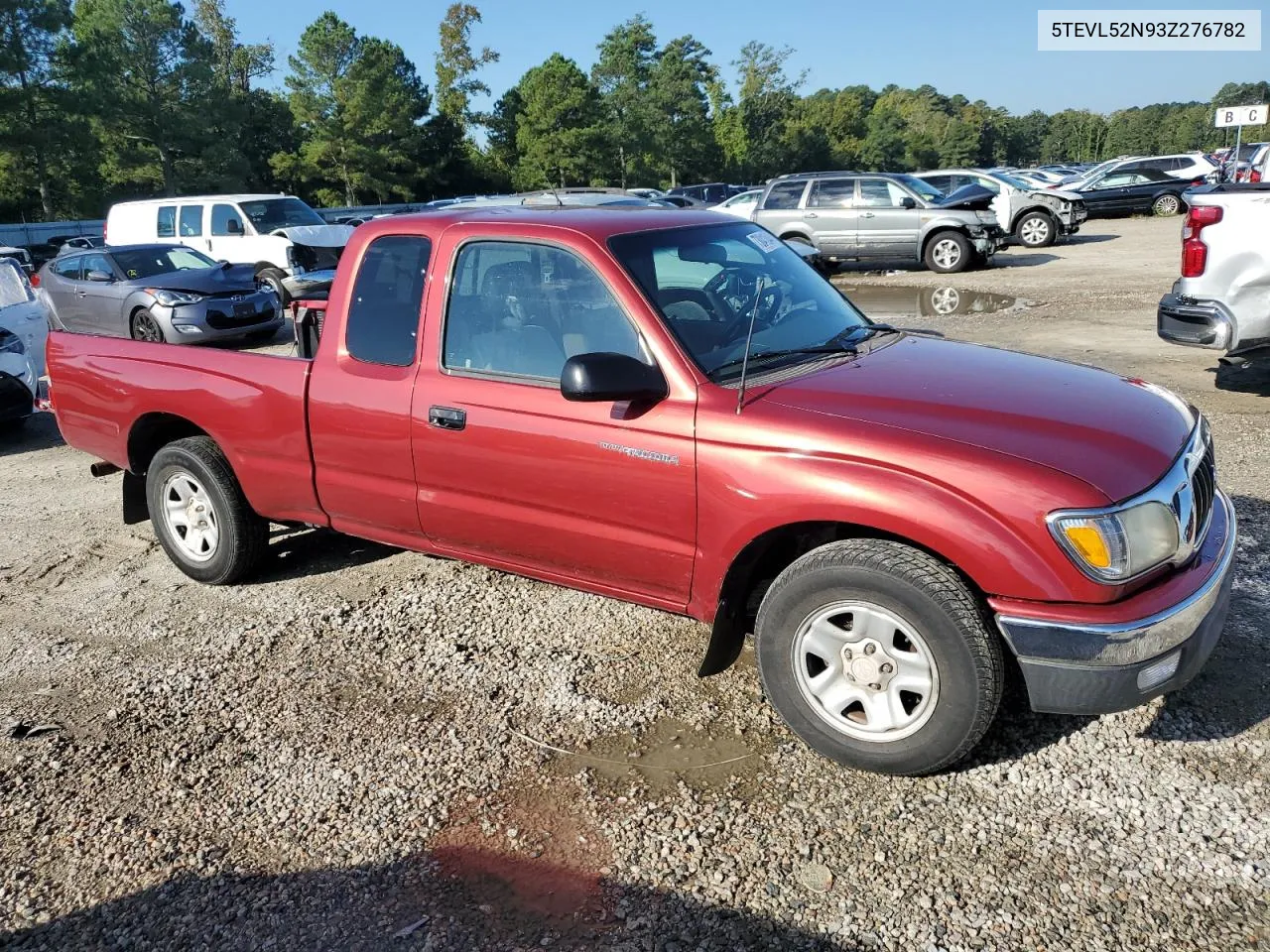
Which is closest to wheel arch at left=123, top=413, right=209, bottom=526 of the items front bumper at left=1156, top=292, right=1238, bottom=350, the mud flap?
the mud flap

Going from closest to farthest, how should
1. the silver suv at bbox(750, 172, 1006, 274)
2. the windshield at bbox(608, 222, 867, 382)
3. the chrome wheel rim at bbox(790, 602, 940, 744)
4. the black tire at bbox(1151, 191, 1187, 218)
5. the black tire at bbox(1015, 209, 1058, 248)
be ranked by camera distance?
1. the chrome wheel rim at bbox(790, 602, 940, 744)
2. the windshield at bbox(608, 222, 867, 382)
3. the silver suv at bbox(750, 172, 1006, 274)
4. the black tire at bbox(1015, 209, 1058, 248)
5. the black tire at bbox(1151, 191, 1187, 218)

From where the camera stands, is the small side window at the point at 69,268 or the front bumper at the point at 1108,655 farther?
the small side window at the point at 69,268

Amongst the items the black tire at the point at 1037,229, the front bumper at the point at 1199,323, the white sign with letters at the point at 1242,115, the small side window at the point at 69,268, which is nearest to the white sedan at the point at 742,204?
the black tire at the point at 1037,229

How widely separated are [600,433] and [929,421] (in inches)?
44.8

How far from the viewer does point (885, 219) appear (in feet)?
60.0

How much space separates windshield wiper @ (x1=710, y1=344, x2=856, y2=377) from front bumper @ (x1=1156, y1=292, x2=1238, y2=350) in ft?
15.9

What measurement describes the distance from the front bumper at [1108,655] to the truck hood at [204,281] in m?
12.4

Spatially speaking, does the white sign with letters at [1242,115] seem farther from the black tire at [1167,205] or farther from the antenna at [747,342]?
the antenna at [747,342]

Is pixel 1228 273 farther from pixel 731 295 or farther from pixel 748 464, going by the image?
pixel 748 464

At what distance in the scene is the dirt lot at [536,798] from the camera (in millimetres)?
2678

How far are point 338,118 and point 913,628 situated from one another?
61.5 meters

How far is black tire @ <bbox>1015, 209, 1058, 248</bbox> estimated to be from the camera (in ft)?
70.6

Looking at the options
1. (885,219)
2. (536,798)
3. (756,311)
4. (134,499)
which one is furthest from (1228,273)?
(885,219)

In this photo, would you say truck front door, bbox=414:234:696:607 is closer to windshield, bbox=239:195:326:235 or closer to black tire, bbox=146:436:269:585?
black tire, bbox=146:436:269:585
